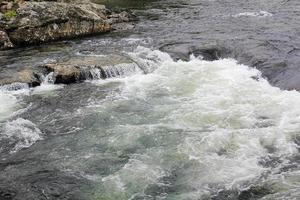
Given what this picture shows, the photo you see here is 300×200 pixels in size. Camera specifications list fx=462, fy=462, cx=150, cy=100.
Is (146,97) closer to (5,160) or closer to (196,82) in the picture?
(196,82)

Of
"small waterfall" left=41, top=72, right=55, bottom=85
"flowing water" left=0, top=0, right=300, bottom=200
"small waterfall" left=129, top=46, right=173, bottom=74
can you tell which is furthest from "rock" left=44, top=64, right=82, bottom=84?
"small waterfall" left=129, top=46, right=173, bottom=74

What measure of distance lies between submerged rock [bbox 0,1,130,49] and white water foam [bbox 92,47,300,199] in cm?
638

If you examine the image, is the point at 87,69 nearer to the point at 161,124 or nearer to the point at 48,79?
the point at 48,79

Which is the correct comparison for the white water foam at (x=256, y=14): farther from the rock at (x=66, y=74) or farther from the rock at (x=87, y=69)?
the rock at (x=66, y=74)

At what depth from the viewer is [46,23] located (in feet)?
65.5

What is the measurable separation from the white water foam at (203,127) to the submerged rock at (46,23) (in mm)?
6381

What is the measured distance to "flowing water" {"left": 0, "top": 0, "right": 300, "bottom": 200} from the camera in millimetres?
8781

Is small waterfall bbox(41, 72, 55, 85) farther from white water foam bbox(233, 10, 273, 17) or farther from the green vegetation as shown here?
white water foam bbox(233, 10, 273, 17)

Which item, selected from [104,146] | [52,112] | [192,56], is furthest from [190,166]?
[192,56]

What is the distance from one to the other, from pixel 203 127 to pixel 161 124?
107cm

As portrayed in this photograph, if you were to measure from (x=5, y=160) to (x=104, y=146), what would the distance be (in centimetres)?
216

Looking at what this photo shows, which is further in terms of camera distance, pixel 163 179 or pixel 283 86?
pixel 283 86

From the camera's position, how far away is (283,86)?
13.4m

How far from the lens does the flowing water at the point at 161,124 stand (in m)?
8.78
